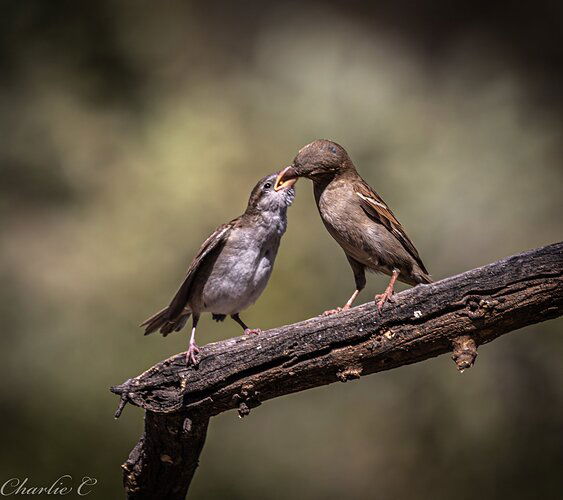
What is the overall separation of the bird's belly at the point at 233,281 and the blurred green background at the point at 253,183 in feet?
6.77

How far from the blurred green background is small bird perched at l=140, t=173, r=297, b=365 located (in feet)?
6.69

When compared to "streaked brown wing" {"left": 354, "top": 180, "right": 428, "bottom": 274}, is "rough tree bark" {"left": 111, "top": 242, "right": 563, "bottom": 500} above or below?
below

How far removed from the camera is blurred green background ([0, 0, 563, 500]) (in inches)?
231

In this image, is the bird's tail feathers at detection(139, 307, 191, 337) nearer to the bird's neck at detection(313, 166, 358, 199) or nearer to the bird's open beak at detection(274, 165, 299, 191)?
the bird's open beak at detection(274, 165, 299, 191)

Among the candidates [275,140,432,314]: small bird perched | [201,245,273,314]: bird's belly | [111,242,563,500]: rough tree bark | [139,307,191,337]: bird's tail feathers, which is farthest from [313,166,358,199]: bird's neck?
[139,307,191,337]: bird's tail feathers

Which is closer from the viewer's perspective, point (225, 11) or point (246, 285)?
point (246, 285)

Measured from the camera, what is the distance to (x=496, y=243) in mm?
6023

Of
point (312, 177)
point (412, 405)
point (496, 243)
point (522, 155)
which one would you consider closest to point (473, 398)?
point (412, 405)

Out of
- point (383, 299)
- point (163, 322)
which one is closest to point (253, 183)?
point (163, 322)

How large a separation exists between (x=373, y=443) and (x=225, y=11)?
3.77 meters

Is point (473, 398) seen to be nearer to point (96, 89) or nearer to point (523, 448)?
point (523, 448)

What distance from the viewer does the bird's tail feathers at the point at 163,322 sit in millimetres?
3829

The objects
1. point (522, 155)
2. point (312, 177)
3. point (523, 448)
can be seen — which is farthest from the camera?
point (522, 155)

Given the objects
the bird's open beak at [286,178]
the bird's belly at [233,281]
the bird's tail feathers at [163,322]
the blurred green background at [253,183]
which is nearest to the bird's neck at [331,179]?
the bird's open beak at [286,178]
